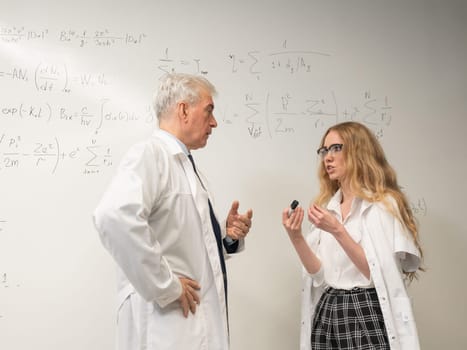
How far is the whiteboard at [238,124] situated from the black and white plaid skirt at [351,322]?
370mm

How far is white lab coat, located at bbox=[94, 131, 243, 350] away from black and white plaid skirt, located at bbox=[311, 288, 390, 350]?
42 centimetres

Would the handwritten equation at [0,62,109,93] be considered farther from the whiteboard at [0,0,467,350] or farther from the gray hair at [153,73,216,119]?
the gray hair at [153,73,216,119]

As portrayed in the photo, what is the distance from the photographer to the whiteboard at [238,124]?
1.77 metres

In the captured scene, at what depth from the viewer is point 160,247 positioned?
1294 mm

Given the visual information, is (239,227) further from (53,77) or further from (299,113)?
(53,77)

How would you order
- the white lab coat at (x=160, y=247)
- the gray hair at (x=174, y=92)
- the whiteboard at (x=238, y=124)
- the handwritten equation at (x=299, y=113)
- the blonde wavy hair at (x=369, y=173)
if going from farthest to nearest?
the handwritten equation at (x=299, y=113) → the whiteboard at (x=238, y=124) → the blonde wavy hair at (x=369, y=173) → the gray hair at (x=174, y=92) → the white lab coat at (x=160, y=247)

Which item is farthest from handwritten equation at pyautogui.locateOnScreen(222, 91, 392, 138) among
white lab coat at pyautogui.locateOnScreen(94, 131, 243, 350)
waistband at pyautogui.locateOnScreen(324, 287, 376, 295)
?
waistband at pyautogui.locateOnScreen(324, 287, 376, 295)

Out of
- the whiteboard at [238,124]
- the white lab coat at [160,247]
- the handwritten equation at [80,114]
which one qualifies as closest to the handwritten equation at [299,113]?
the whiteboard at [238,124]

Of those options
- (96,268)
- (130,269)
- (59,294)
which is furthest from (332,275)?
(59,294)

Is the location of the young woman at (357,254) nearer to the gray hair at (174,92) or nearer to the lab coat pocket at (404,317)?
the lab coat pocket at (404,317)

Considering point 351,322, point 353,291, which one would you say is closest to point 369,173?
point 353,291

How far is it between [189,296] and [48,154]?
0.90 m

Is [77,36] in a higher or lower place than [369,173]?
higher

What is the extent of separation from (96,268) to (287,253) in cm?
80
